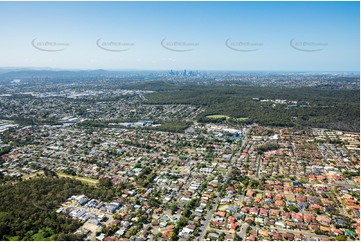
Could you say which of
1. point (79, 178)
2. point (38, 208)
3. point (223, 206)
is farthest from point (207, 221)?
point (79, 178)

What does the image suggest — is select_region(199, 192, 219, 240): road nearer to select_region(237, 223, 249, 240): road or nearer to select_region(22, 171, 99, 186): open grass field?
select_region(237, 223, 249, 240): road

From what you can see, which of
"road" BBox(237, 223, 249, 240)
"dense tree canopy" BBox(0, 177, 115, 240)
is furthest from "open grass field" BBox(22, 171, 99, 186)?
"road" BBox(237, 223, 249, 240)

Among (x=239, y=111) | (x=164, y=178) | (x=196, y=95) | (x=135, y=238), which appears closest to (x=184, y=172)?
(x=164, y=178)

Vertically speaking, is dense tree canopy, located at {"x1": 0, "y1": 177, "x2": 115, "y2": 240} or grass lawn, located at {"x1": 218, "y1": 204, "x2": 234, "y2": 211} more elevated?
dense tree canopy, located at {"x1": 0, "y1": 177, "x2": 115, "y2": 240}

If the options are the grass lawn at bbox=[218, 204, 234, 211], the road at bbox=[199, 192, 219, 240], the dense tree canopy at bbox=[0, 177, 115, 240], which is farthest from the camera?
the grass lawn at bbox=[218, 204, 234, 211]

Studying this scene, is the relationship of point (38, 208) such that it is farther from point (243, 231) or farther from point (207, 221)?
point (243, 231)

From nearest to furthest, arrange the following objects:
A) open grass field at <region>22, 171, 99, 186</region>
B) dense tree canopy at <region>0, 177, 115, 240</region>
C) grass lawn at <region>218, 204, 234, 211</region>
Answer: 1. dense tree canopy at <region>0, 177, 115, 240</region>
2. grass lawn at <region>218, 204, 234, 211</region>
3. open grass field at <region>22, 171, 99, 186</region>

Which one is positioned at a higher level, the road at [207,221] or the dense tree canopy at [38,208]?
the dense tree canopy at [38,208]

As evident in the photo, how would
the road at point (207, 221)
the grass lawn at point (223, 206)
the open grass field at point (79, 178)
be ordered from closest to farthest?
1. the road at point (207, 221)
2. the grass lawn at point (223, 206)
3. the open grass field at point (79, 178)

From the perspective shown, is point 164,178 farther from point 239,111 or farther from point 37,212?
point 239,111

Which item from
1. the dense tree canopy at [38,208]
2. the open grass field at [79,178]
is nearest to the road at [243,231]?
the dense tree canopy at [38,208]

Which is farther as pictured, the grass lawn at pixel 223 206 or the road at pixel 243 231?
the grass lawn at pixel 223 206

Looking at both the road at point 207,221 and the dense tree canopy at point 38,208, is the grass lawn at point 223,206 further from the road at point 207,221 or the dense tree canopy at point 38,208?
the dense tree canopy at point 38,208
